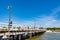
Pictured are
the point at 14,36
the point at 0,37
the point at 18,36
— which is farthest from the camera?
the point at 18,36

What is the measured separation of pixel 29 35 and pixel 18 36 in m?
24.4

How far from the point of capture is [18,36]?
42.7 metres

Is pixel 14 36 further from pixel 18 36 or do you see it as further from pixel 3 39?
pixel 3 39

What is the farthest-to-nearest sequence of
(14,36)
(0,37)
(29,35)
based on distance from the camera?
(29,35) < (14,36) < (0,37)

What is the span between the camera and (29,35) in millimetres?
66750

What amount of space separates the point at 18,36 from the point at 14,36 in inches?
143

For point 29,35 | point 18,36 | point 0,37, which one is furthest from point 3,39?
point 29,35

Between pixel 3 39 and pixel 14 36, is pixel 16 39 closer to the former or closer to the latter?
pixel 14 36

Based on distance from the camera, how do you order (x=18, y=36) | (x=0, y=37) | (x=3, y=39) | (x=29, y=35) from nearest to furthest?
1. (x=0, y=37)
2. (x=3, y=39)
3. (x=18, y=36)
4. (x=29, y=35)

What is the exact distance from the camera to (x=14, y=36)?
128 ft

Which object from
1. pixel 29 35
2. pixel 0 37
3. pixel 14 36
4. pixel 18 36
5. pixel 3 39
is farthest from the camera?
pixel 29 35

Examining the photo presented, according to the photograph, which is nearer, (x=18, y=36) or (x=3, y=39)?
(x=3, y=39)

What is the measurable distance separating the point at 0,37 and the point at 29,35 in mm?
40067

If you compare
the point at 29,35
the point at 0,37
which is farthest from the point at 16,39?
the point at 29,35
